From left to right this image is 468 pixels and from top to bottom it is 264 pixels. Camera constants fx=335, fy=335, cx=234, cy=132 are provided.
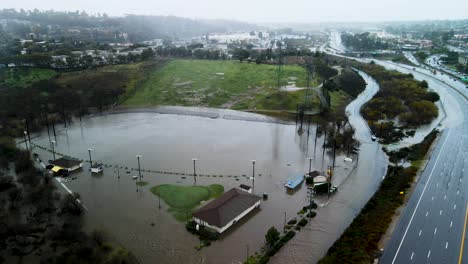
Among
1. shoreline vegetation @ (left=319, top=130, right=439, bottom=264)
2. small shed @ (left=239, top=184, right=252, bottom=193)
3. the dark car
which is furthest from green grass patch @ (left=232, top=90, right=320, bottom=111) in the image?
the dark car

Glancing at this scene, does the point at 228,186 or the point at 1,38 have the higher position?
the point at 1,38

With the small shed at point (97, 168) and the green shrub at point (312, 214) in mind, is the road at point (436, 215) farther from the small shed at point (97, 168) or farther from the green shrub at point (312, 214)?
the small shed at point (97, 168)

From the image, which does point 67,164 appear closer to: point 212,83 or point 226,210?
point 226,210

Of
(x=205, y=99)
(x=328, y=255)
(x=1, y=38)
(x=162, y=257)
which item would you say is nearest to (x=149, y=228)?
(x=162, y=257)

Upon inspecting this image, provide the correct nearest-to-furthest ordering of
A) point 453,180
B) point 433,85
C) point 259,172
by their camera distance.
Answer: point 453,180, point 259,172, point 433,85

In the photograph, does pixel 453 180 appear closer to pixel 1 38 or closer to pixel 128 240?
pixel 128 240

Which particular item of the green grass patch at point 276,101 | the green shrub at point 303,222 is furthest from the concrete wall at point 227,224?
the green grass patch at point 276,101
